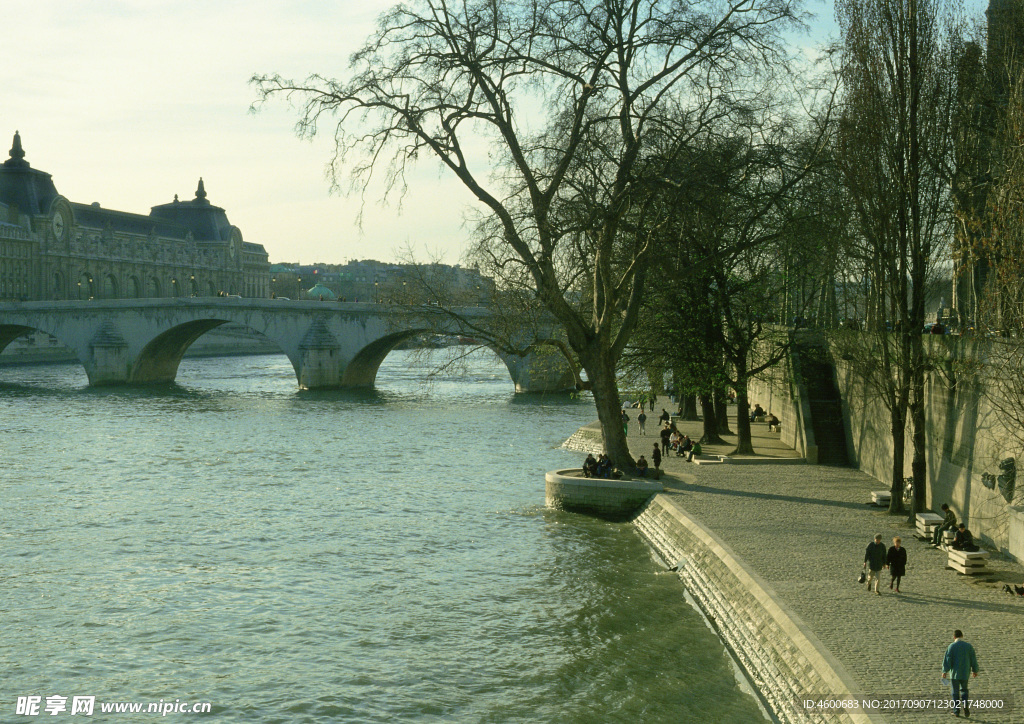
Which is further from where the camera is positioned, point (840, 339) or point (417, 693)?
point (840, 339)

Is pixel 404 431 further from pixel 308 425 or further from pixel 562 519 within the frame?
pixel 562 519

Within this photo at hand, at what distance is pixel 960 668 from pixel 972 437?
943 cm

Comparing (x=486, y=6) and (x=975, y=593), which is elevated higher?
(x=486, y=6)

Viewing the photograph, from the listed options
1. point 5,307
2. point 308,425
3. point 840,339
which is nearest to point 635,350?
point 840,339

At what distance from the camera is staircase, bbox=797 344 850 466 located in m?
31.0

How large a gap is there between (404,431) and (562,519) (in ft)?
65.9

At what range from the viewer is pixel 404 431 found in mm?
44844

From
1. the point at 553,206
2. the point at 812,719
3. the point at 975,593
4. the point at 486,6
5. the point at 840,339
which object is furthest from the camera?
the point at 840,339

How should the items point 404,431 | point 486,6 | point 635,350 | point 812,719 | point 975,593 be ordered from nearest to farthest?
1. point 812,719
2. point 975,593
3. point 486,6
4. point 635,350
5. point 404,431

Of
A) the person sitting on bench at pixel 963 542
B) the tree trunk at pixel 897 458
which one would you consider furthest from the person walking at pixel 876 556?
the tree trunk at pixel 897 458

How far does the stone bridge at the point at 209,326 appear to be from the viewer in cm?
6912

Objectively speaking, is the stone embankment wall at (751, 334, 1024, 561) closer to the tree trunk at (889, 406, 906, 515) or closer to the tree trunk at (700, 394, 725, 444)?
the tree trunk at (889, 406, 906, 515)

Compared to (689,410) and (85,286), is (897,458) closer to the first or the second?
(689,410)

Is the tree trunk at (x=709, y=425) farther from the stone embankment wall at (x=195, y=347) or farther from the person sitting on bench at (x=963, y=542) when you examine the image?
the stone embankment wall at (x=195, y=347)
